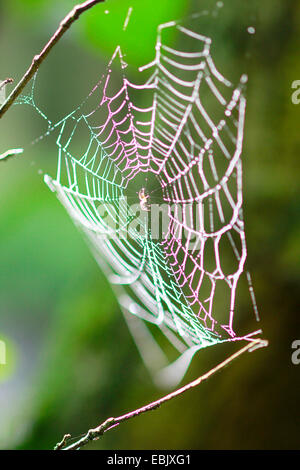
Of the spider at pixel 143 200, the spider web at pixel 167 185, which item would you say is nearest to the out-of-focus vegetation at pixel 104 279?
the spider web at pixel 167 185

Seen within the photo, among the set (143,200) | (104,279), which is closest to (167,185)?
(143,200)

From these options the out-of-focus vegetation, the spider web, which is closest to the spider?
the spider web

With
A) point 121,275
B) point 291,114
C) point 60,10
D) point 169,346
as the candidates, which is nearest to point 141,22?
point 60,10

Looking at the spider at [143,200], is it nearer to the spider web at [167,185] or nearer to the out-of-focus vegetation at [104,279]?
the spider web at [167,185]

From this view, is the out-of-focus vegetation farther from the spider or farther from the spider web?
the spider
